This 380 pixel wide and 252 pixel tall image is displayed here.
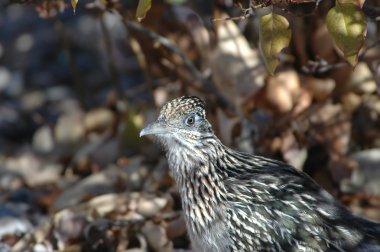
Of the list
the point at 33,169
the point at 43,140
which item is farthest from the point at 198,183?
the point at 43,140

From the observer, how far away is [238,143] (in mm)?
7414

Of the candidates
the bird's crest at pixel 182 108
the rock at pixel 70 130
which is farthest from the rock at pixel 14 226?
the bird's crest at pixel 182 108

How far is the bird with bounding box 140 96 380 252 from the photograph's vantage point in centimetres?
550

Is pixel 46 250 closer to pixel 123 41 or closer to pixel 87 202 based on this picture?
pixel 87 202

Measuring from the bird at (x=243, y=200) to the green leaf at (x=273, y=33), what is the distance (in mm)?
1263

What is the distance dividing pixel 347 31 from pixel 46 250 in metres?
3.27

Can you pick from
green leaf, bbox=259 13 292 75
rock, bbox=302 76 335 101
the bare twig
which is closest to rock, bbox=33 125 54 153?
the bare twig

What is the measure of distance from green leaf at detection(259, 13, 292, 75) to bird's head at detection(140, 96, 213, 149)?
133 centimetres

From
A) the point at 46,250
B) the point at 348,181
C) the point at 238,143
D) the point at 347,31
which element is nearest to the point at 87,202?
the point at 46,250

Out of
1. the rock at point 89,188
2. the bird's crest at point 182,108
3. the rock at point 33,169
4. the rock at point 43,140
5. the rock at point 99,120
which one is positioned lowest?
the rock at point 89,188

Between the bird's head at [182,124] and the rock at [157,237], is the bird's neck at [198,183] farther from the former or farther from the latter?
the rock at [157,237]

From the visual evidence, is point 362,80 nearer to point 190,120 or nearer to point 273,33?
point 190,120

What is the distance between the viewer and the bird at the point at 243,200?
5.50 m

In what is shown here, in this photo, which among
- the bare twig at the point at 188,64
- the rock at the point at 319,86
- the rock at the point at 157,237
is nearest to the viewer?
the rock at the point at 157,237
